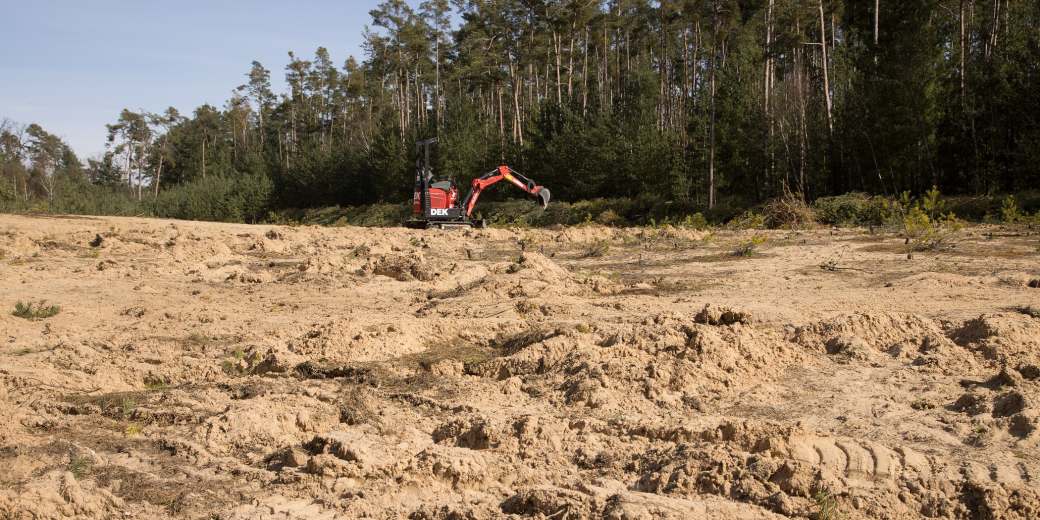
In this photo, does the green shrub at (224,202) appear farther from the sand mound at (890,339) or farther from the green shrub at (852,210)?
the sand mound at (890,339)

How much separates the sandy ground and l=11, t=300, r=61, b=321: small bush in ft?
0.88

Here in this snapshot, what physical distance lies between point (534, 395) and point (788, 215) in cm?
1441

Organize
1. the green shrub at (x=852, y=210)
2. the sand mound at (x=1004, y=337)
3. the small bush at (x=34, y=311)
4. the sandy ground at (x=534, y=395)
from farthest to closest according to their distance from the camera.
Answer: the green shrub at (x=852, y=210) < the small bush at (x=34, y=311) < the sand mound at (x=1004, y=337) < the sandy ground at (x=534, y=395)

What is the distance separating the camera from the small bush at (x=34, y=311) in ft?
27.4

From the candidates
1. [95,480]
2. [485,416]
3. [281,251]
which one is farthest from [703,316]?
[281,251]

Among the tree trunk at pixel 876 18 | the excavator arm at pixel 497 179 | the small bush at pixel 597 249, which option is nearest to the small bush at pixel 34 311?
the small bush at pixel 597 249

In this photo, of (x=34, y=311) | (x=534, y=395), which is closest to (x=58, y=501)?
(x=534, y=395)

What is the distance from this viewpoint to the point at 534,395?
233 inches

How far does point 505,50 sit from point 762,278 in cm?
3537

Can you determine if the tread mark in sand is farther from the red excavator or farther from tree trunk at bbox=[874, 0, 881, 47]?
tree trunk at bbox=[874, 0, 881, 47]

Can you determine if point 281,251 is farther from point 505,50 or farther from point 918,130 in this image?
point 505,50

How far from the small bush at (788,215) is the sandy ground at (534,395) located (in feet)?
23.9

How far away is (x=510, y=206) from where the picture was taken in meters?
32.9

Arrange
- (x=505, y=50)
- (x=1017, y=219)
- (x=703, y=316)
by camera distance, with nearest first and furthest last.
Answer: (x=703, y=316), (x=1017, y=219), (x=505, y=50)
